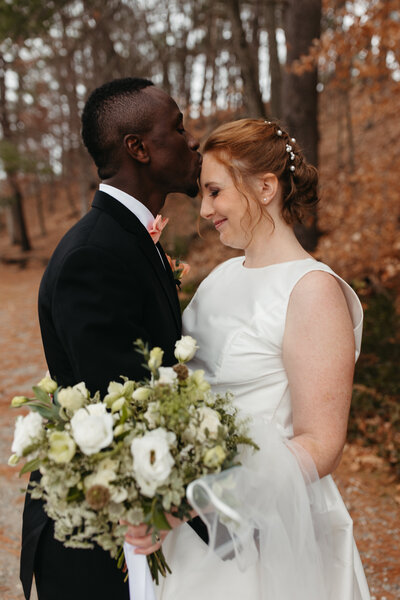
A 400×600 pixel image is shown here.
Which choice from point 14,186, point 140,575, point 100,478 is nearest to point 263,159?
point 100,478

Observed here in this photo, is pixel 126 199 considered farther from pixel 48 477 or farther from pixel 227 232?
pixel 48 477

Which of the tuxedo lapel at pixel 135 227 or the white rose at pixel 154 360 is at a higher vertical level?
the tuxedo lapel at pixel 135 227

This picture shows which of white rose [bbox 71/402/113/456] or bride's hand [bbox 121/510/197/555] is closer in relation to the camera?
white rose [bbox 71/402/113/456]

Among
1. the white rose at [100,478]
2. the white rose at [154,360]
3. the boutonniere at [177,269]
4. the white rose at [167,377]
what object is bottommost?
the white rose at [100,478]

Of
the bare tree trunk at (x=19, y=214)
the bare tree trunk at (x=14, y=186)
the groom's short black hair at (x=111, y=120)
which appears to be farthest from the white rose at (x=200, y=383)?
the bare tree trunk at (x=19, y=214)

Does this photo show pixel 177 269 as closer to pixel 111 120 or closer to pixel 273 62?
pixel 111 120

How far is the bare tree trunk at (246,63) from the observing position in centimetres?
669

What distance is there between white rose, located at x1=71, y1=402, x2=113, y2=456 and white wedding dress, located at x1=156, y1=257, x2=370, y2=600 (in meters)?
0.29

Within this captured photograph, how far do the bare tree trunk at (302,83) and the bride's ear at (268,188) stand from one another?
17.4ft

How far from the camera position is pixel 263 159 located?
213 centimetres

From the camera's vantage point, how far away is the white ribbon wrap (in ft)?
5.75

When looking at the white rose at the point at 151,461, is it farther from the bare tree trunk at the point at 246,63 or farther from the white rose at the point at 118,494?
the bare tree trunk at the point at 246,63

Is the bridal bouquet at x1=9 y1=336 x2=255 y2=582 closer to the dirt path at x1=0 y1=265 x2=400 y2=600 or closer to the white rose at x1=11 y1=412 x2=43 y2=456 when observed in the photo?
the white rose at x1=11 y1=412 x2=43 y2=456

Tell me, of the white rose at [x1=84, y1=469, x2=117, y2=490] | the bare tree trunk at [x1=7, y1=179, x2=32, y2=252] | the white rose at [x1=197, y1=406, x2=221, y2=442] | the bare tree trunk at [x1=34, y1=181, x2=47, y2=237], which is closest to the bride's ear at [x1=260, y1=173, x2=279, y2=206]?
the white rose at [x1=197, y1=406, x2=221, y2=442]
